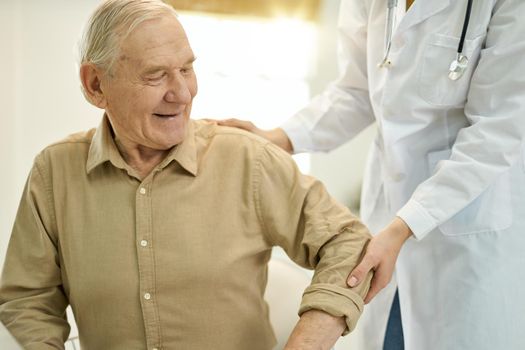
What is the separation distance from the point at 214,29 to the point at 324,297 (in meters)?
1.73

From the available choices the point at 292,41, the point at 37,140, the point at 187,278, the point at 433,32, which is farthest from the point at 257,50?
the point at 187,278

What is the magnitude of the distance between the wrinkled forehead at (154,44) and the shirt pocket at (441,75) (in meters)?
0.54

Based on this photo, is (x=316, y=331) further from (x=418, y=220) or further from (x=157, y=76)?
(x=157, y=76)

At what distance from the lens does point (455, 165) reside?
4.48 ft

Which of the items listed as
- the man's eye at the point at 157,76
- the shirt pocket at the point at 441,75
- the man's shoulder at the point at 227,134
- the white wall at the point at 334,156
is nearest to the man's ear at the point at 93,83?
the man's eye at the point at 157,76

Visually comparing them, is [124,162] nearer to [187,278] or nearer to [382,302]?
[187,278]

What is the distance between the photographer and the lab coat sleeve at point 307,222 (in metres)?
1.32

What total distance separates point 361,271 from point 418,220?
176 mm

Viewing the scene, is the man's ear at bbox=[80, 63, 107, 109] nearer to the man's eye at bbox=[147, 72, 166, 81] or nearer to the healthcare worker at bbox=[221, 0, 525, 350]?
the man's eye at bbox=[147, 72, 166, 81]

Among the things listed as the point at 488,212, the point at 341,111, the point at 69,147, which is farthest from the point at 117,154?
the point at 488,212

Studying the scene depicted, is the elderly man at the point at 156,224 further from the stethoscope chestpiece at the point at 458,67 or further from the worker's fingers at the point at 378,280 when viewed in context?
the stethoscope chestpiece at the point at 458,67

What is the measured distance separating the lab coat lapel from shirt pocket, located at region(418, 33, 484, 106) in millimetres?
47

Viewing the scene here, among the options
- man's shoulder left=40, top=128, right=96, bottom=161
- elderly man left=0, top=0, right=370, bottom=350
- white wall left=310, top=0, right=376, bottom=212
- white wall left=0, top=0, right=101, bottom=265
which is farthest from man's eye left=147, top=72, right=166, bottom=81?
A: white wall left=310, top=0, right=376, bottom=212

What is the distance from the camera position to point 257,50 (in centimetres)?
283
